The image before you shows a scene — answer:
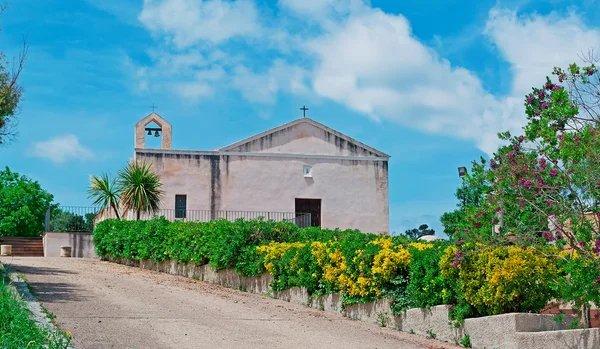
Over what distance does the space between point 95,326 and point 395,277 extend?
5147 mm

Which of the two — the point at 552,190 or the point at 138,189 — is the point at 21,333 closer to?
the point at 552,190

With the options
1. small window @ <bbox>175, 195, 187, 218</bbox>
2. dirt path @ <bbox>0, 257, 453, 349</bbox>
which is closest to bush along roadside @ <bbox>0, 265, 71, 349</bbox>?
dirt path @ <bbox>0, 257, 453, 349</bbox>

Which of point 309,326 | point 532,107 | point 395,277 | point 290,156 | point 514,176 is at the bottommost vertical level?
point 309,326

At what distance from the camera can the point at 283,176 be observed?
3538 centimetres

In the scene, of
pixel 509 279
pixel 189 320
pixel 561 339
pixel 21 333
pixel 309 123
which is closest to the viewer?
pixel 21 333

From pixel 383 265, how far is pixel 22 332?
20.6 feet

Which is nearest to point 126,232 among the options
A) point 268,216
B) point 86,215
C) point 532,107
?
point 86,215

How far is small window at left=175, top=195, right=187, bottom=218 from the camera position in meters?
33.5

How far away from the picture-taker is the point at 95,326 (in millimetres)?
10953

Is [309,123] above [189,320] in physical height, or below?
above

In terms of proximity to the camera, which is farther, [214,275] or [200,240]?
[200,240]

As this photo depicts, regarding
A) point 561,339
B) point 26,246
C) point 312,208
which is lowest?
point 561,339

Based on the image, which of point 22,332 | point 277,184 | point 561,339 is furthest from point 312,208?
point 22,332

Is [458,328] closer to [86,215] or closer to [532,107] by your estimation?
[532,107]
